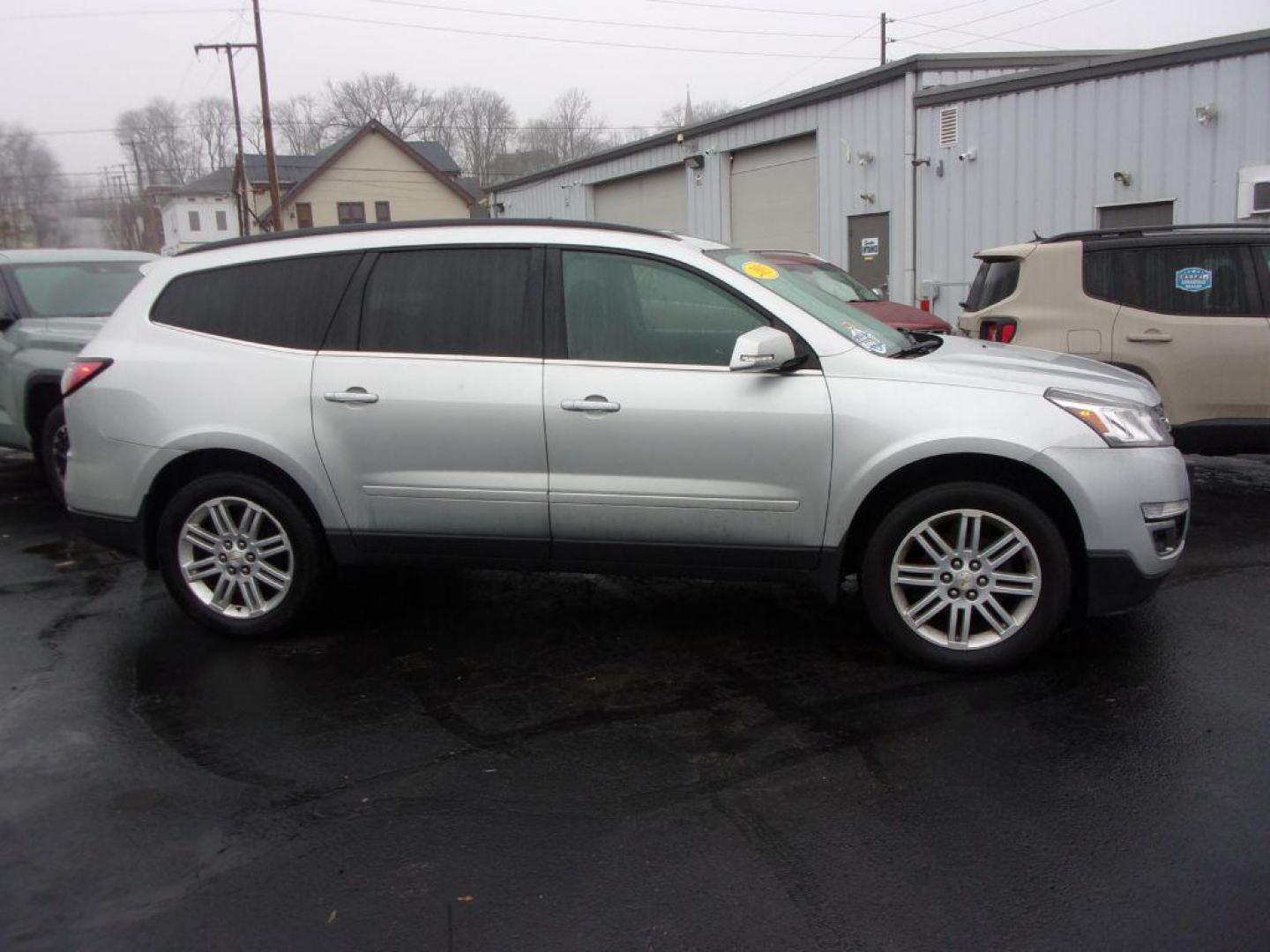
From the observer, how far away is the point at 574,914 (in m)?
2.67

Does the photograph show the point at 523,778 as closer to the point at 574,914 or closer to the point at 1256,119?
the point at 574,914

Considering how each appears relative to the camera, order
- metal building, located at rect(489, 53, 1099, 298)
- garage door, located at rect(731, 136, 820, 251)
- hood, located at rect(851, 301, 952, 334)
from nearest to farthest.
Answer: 1. hood, located at rect(851, 301, 952, 334)
2. metal building, located at rect(489, 53, 1099, 298)
3. garage door, located at rect(731, 136, 820, 251)

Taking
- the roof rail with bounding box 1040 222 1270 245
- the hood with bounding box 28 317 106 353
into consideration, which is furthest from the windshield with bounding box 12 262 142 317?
the roof rail with bounding box 1040 222 1270 245

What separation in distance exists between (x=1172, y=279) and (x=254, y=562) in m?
6.03

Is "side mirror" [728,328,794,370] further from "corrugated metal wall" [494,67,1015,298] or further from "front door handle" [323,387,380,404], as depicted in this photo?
"corrugated metal wall" [494,67,1015,298]

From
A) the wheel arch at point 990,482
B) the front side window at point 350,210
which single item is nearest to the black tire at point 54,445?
the wheel arch at point 990,482

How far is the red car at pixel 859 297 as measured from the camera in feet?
32.4

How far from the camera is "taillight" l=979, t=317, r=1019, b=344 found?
7301 mm

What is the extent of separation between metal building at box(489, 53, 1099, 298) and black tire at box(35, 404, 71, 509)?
765cm

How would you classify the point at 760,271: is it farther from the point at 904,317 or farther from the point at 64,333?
the point at 904,317

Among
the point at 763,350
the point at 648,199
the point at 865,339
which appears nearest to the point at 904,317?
the point at 865,339

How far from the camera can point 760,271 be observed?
4.43 meters

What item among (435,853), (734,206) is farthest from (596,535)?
(734,206)

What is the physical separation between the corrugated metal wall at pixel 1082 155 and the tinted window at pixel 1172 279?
5.57 m
